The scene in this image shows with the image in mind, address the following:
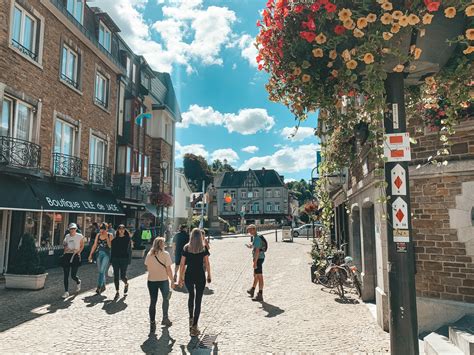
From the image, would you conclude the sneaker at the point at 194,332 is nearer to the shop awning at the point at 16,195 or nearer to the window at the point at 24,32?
the shop awning at the point at 16,195

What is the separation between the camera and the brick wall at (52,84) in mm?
12328

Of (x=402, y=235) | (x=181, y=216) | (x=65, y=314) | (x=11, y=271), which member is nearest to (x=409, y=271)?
(x=402, y=235)

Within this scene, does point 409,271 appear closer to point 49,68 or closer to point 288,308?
point 288,308

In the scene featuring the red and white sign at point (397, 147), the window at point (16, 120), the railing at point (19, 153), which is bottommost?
the red and white sign at point (397, 147)

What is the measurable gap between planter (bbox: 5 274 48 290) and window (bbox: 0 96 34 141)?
15.6ft

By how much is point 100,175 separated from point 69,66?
16.9 feet

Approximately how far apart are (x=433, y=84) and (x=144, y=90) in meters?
23.2

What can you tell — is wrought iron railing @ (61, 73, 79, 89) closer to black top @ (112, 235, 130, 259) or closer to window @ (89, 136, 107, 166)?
window @ (89, 136, 107, 166)

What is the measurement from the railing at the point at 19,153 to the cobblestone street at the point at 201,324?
385 cm

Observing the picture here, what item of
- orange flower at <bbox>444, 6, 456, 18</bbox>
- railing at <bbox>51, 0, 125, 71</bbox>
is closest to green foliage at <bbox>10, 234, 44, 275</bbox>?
railing at <bbox>51, 0, 125, 71</bbox>

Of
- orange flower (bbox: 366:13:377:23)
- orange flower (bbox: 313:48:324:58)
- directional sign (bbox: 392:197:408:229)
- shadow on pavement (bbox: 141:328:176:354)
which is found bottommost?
shadow on pavement (bbox: 141:328:176:354)

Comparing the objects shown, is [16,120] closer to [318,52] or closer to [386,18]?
[318,52]

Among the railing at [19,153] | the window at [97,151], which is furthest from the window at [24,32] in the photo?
the window at [97,151]

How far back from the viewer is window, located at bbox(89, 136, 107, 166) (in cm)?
1828
